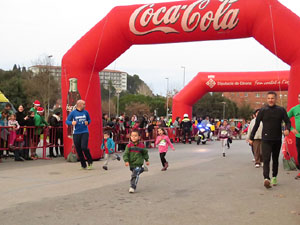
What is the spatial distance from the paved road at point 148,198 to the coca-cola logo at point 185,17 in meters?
3.95

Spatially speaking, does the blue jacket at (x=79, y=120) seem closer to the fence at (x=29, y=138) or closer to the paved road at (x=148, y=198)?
the paved road at (x=148, y=198)

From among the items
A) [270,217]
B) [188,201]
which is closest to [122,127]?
[188,201]

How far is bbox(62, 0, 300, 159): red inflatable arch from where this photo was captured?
9.89m

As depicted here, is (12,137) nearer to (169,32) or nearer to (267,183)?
(169,32)

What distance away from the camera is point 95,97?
39.1 ft

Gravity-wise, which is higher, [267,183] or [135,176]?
[135,176]

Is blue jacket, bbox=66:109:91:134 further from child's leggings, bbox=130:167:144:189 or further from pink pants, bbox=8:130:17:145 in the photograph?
child's leggings, bbox=130:167:144:189

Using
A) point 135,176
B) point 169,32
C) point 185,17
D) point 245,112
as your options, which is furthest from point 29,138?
point 245,112

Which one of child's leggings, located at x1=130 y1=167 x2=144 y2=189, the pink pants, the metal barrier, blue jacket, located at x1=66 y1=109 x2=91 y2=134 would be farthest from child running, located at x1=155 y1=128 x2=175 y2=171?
the pink pants

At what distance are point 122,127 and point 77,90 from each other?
5.46 meters

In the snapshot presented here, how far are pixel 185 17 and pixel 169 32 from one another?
63 centimetres

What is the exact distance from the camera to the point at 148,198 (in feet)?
20.5

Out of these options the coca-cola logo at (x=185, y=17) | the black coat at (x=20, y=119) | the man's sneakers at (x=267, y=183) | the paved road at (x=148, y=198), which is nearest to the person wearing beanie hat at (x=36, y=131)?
the black coat at (x=20, y=119)

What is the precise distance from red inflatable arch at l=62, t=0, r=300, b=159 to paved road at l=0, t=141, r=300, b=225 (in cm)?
286
